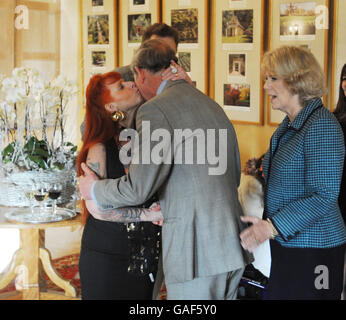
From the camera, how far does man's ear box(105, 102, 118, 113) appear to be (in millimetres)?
2271

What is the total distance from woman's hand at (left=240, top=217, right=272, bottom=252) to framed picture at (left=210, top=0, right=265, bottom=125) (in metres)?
2.46

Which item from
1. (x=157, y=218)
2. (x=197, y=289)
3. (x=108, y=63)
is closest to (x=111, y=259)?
(x=157, y=218)

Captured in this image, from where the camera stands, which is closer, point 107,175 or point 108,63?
point 107,175

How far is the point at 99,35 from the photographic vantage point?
562cm

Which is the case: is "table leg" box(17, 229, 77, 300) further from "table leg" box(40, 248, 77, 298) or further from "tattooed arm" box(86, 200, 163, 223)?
"tattooed arm" box(86, 200, 163, 223)

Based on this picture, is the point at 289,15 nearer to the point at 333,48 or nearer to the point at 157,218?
the point at 333,48

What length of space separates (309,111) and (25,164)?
4.61 feet

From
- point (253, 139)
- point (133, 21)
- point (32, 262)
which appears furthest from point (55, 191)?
point (133, 21)

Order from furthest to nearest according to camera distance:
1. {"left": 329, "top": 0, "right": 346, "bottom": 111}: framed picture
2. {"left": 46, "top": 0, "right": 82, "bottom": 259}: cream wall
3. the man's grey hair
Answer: {"left": 46, "top": 0, "right": 82, "bottom": 259}: cream wall → {"left": 329, "top": 0, "right": 346, "bottom": 111}: framed picture → the man's grey hair

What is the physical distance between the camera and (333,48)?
13.2ft

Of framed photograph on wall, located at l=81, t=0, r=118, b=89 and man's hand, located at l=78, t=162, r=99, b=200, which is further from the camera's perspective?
framed photograph on wall, located at l=81, t=0, r=118, b=89

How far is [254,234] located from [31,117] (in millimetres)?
1400

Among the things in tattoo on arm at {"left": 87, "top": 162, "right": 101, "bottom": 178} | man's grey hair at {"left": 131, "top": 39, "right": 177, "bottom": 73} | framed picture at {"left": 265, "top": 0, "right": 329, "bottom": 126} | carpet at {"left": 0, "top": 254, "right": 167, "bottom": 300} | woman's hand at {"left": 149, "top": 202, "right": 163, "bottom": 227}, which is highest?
framed picture at {"left": 265, "top": 0, "right": 329, "bottom": 126}

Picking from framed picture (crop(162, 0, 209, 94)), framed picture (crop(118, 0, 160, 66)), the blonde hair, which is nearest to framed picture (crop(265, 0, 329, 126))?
framed picture (crop(162, 0, 209, 94))
